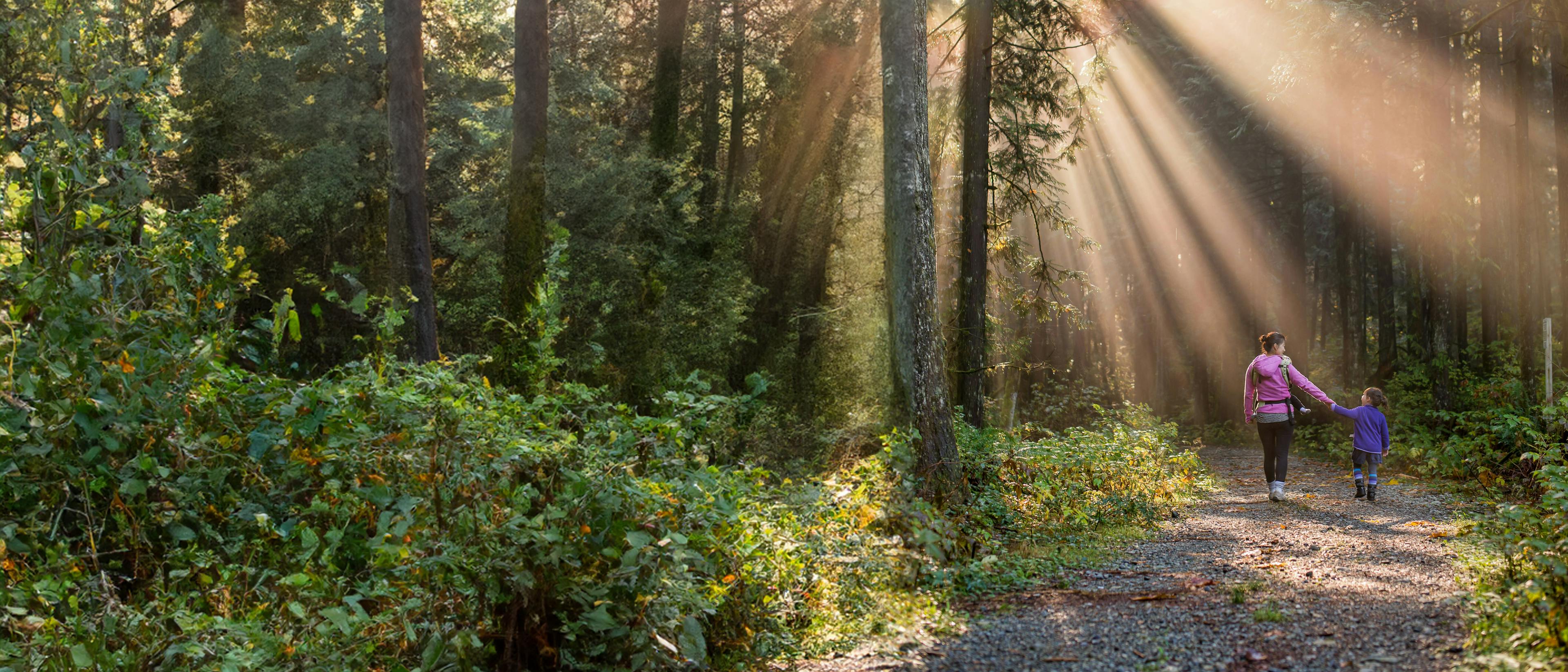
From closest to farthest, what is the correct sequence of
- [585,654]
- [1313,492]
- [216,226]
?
[585,654] → [216,226] → [1313,492]

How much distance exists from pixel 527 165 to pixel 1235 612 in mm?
11911

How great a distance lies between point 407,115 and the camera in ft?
51.8

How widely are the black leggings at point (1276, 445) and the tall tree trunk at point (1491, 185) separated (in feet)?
37.6

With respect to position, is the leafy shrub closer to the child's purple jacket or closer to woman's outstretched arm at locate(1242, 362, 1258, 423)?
woman's outstretched arm at locate(1242, 362, 1258, 423)

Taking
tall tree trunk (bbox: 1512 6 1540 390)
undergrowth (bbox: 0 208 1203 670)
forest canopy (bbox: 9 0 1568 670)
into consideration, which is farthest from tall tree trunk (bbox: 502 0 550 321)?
tall tree trunk (bbox: 1512 6 1540 390)

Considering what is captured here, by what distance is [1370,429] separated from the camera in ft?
36.3

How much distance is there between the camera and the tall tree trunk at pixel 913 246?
9.09 metres

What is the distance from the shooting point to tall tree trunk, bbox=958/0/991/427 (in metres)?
15.0

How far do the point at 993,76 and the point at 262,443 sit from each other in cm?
1313

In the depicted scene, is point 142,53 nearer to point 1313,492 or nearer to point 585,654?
point 585,654

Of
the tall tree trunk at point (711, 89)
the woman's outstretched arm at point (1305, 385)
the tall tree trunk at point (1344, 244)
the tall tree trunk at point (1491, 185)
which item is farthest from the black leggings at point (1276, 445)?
the tall tree trunk at point (1344, 244)

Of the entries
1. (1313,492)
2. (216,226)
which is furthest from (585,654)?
(1313,492)

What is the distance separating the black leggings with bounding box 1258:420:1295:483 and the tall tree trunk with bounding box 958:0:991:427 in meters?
4.47

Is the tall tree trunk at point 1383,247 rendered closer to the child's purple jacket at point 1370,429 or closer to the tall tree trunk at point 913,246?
the child's purple jacket at point 1370,429
